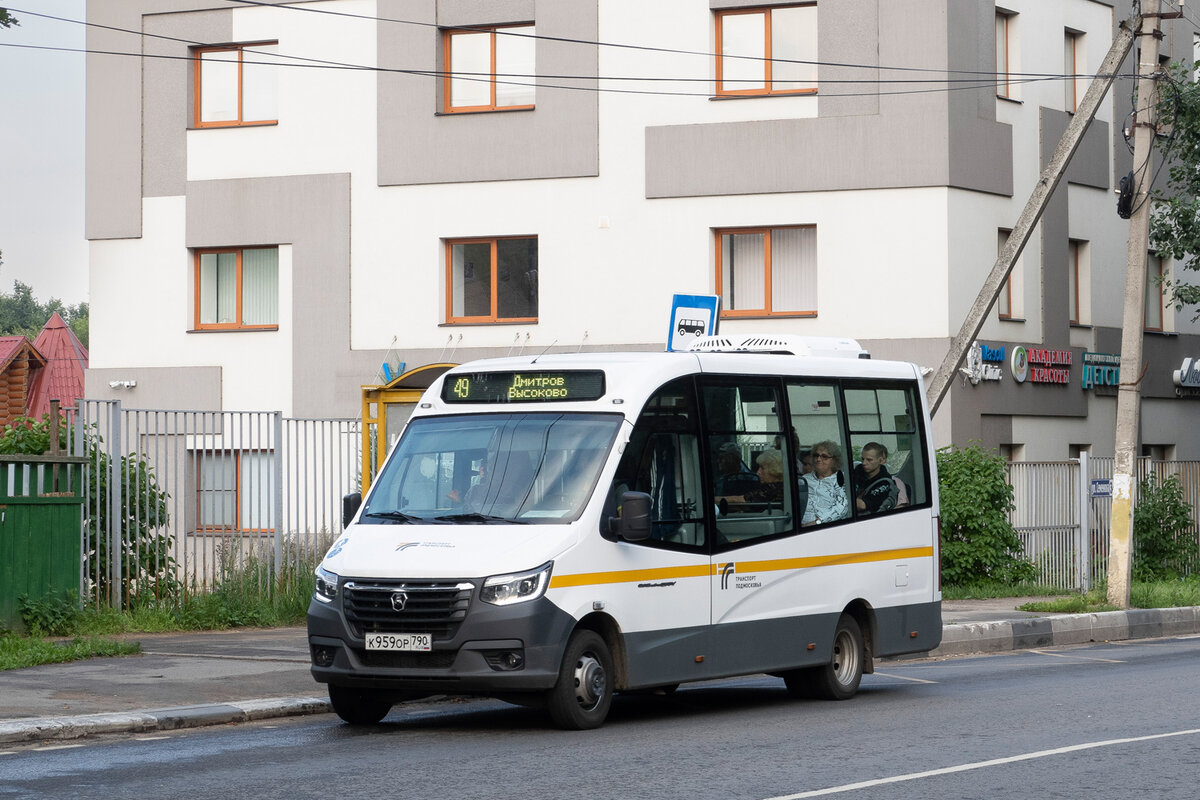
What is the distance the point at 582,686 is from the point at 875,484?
3.87 metres

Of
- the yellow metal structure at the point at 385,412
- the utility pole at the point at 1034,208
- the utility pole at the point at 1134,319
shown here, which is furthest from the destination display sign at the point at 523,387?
the utility pole at the point at 1034,208

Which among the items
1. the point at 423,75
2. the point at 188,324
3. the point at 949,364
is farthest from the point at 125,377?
the point at 949,364

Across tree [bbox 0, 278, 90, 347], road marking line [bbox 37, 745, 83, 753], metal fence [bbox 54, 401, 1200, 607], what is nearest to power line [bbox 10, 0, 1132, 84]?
metal fence [bbox 54, 401, 1200, 607]

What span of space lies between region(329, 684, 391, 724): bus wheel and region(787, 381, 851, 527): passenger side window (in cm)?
341

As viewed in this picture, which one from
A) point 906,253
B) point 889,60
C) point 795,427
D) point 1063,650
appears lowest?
point 1063,650

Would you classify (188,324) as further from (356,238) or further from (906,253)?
(906,253)

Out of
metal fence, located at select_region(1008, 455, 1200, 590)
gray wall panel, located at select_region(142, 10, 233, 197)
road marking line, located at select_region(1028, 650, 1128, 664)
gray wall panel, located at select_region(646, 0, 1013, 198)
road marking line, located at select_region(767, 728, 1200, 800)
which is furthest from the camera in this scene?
gray wall panel, located at select_region(142, 10, 233, 197)

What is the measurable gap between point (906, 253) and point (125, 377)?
1401cm

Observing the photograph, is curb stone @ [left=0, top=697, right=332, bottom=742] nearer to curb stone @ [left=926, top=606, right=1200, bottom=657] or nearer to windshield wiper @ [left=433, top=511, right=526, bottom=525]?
windshield wiper @ [left=433, top=511, right=526, bottom=525]

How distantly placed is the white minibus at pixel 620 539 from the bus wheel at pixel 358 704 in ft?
0.07

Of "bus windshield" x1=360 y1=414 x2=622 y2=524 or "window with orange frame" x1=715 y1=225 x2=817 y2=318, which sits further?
"window with orange frame" x1=715 y1=225 x2=817 y2=318

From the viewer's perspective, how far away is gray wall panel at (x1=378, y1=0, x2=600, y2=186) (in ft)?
95.8

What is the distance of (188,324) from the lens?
31703 millimetres

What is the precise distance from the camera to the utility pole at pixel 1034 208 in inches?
917
